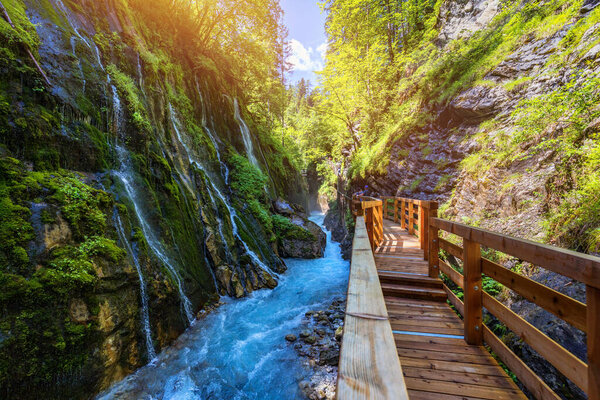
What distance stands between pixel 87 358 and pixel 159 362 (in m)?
1.39

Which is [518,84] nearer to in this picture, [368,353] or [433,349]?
[433,349]

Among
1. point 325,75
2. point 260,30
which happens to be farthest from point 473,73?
point 260,30

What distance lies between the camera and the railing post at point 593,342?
3.92ft

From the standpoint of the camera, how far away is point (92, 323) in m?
4.06

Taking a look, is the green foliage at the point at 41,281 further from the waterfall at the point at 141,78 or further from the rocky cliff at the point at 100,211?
the waterfall at the point at 141,78

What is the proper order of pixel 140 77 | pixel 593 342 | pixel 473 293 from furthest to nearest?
pixel 140 77, pixel 473 293, pixel 593 342

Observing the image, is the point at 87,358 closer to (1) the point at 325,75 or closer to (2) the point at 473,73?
(2) the point at 473,73

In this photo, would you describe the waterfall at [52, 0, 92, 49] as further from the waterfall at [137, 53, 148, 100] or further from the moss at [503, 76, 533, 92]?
the moss at [503, 76, 533, 92]

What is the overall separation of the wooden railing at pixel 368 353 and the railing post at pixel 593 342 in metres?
1.07

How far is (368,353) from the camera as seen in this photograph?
3.09 ft

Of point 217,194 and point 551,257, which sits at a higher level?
point 217,194

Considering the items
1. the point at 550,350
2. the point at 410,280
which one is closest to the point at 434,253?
the point at 410,280

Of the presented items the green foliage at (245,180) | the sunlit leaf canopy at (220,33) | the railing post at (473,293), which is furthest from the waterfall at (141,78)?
the railing post at (473,293)

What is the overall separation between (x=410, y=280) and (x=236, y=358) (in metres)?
4.35
